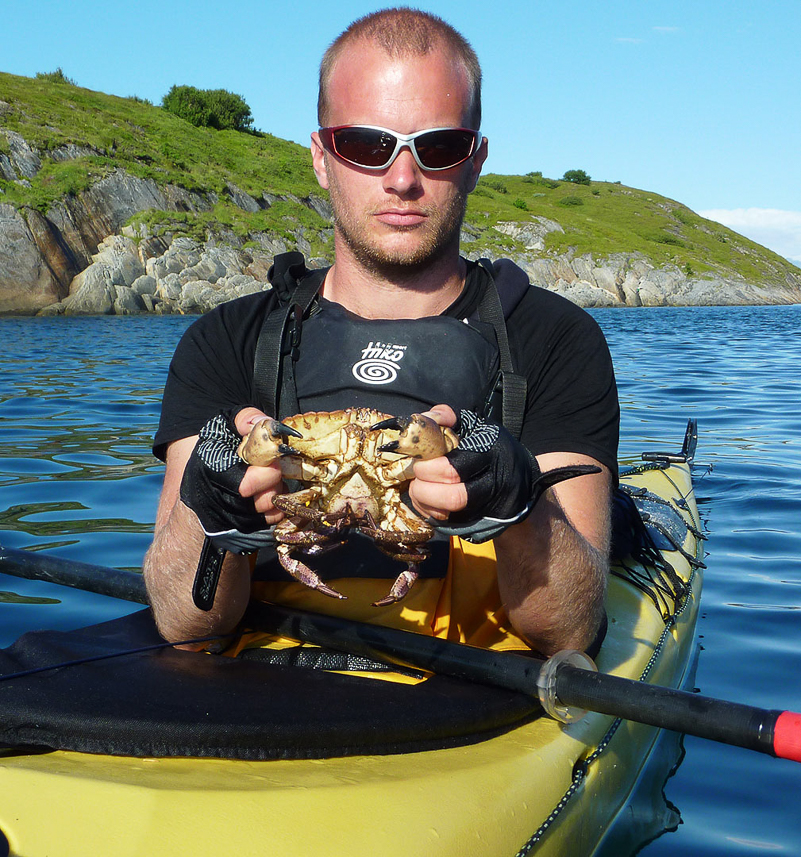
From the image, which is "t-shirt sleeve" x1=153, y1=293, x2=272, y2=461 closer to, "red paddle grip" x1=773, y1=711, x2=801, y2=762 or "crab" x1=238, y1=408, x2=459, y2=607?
"crab" x1=238, y1=408, x2=459, y2=607

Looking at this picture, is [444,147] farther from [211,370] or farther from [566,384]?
[211,370]

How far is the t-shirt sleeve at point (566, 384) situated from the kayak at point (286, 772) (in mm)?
795

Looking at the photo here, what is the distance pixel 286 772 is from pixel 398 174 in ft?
6.03

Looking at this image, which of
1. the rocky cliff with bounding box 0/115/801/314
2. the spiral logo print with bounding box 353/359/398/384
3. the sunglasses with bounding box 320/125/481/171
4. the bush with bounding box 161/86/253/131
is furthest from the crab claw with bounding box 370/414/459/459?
the bush with bounding box 161/86/253/131

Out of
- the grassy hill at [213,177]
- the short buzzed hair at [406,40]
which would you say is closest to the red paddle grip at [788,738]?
the short buzzed hair at [406,40]

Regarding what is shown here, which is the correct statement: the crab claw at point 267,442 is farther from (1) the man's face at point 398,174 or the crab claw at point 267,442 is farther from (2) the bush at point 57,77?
(2) the bush at point 57,77

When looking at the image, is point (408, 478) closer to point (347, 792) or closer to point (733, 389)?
point (347, 792)

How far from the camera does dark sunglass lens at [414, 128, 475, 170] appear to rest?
281 centimetres

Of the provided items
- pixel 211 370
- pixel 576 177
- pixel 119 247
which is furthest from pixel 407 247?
pixel 576 177

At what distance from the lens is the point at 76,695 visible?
2285 mm

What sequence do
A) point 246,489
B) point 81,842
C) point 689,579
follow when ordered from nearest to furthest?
point 81,842
point 246,489
point 689,579

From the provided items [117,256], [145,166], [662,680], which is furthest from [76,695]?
[145,166]

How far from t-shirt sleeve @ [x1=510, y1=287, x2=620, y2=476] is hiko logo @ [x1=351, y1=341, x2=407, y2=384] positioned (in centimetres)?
43

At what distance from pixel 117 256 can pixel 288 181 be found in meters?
20.1
